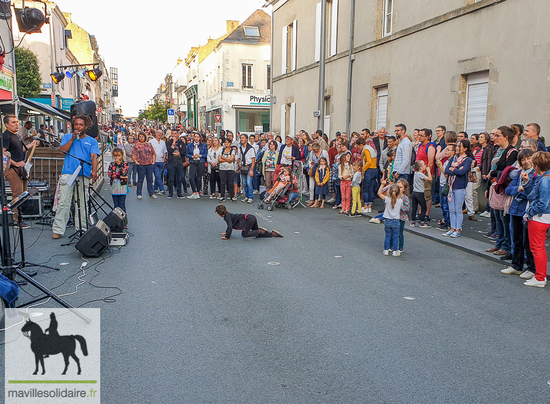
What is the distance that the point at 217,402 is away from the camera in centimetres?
322

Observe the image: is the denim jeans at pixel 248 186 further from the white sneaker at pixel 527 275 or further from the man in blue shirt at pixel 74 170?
the white sneaker at pixel 527 275

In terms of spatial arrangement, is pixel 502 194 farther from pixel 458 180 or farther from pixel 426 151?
pixel 426 151

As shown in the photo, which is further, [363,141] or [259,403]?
[363,141]

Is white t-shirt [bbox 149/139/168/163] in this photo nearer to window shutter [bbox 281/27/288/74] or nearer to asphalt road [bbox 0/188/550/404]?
asphalt road [bbox 0/188/550/404]

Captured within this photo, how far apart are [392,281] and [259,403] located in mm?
3300

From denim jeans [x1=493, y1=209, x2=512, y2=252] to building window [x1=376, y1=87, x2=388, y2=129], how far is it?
335 inches

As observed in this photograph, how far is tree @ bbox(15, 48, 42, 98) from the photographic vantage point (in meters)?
28.3

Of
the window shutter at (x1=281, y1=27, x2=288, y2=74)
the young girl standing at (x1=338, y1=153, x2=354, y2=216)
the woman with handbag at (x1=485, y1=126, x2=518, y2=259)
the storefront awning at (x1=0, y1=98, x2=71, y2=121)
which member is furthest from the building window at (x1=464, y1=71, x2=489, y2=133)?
the window shutter at (x1=281, y1=27, x2=288, y2=74)

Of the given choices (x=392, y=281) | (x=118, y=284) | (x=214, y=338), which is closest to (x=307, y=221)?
(x=392, y=281)

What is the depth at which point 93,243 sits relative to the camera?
690cm

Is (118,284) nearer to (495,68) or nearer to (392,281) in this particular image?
(392,281)

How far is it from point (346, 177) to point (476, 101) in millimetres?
3758

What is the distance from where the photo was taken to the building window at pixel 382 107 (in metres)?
15.6

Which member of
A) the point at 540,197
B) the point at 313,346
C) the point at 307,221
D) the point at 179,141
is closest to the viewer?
the point at 313,346
